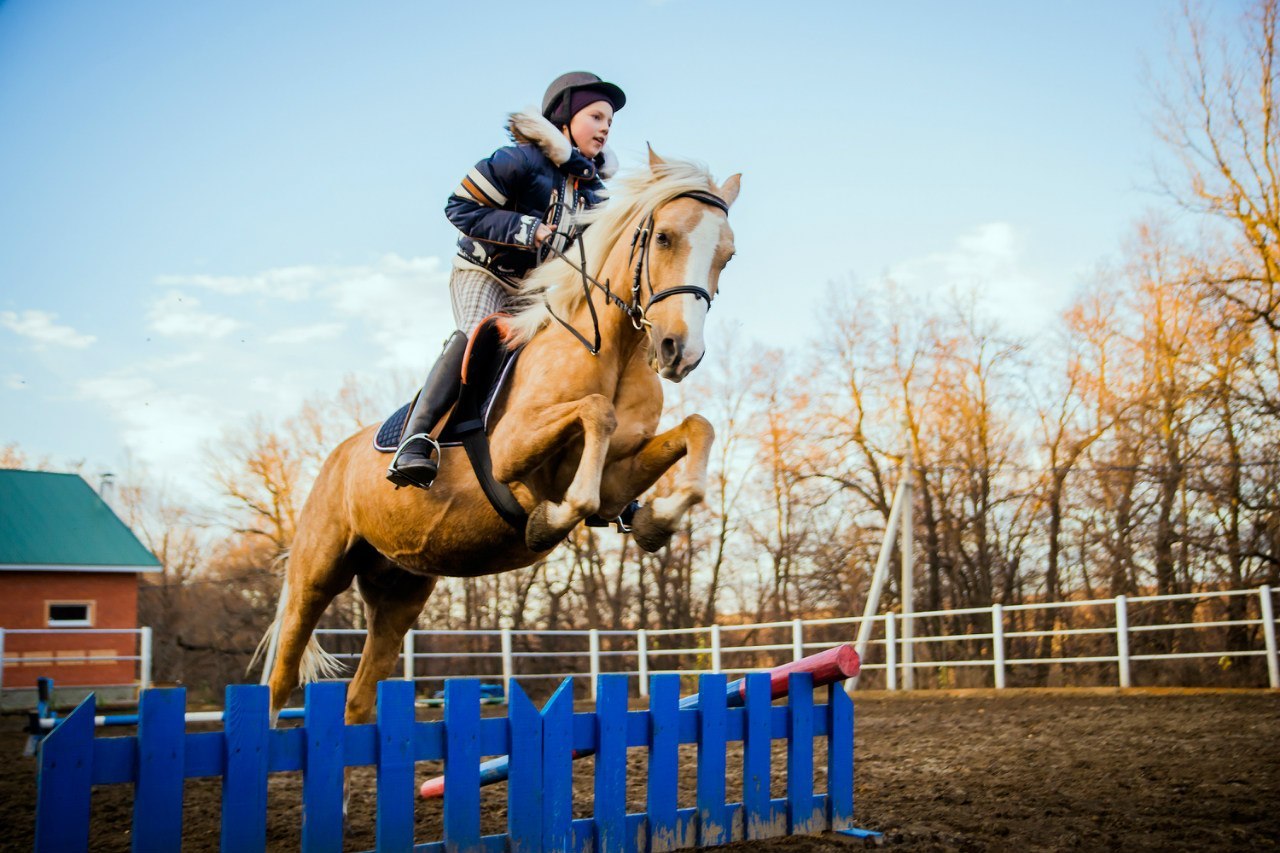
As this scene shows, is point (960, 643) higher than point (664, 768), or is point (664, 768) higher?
point (664, 768)

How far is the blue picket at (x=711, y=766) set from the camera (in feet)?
13.4

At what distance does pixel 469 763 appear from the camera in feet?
11.6

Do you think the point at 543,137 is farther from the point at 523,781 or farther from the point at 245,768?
the point at 245,768

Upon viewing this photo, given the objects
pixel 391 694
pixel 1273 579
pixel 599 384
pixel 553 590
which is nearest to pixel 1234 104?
pixel 1273 579

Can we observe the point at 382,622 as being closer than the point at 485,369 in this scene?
No

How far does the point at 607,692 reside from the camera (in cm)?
388

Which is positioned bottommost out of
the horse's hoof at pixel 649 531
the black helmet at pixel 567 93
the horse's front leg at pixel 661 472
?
the horse's hoof at pixel 649 531

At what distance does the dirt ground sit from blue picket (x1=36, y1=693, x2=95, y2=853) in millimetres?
2086

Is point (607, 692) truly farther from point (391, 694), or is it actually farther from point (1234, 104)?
point (1234, 104)

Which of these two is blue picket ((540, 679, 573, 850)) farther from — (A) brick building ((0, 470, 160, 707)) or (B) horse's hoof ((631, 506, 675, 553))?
(A) brick building ((0, 470, 160, 707))

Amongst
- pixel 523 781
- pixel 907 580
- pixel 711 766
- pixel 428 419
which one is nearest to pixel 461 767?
pixel 523 781

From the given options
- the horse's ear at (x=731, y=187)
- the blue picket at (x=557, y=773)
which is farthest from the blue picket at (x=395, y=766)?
the horse's ear at (x=731, y=187)

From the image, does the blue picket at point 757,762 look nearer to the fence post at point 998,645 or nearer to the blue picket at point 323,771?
the blue picket at point 323,771

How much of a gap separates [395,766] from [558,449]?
53.3 inches
